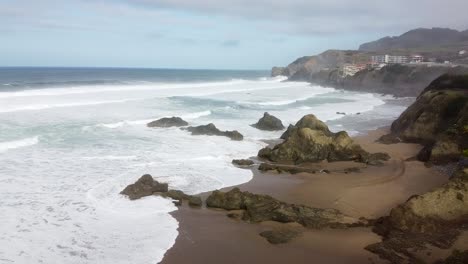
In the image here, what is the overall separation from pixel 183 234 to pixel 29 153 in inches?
424

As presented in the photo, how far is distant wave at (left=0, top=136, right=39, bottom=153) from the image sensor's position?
1993 cm

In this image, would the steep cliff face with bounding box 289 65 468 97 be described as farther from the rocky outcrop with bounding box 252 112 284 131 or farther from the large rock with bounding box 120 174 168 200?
the large rock with bounding box 120 174 168 200

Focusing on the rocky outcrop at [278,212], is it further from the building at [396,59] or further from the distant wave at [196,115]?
the building at [396,59]

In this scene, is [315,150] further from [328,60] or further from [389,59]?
[328,60]

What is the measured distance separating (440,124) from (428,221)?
11.8 meters

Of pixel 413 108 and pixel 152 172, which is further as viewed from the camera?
pixel 413 108

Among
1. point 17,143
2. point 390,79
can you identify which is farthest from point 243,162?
point 390,79

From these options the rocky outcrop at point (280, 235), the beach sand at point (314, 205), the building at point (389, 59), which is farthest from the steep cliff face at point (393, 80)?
the rocky outcrop at point (280, 235)

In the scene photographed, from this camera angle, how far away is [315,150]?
62.4 ft

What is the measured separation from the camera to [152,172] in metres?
16.5

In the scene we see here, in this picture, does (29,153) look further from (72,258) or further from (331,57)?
(331,57)

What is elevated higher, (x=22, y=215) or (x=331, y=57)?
(x=331, y=57)

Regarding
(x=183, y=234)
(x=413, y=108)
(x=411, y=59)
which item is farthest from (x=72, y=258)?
(x=411, y=59)

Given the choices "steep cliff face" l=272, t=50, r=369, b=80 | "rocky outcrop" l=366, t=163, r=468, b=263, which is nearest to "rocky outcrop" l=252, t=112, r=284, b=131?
"rocky outcrop" l=366, t=163, r=468, b=263
